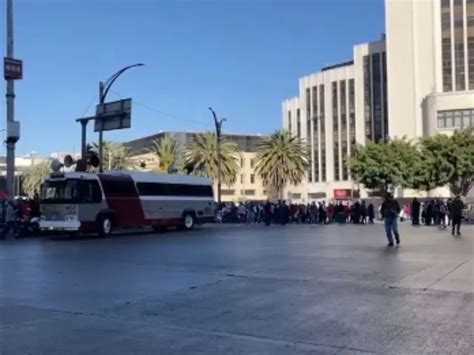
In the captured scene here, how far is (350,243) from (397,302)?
12556 millimetres

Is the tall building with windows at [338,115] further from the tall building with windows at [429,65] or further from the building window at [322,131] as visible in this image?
the tall building with windows at [429,65]

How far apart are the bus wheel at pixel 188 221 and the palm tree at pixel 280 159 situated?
3566cm

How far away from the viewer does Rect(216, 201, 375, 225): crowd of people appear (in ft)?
144

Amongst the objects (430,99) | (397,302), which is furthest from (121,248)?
(430,99)

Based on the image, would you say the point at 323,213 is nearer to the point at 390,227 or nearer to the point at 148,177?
the point at 148,177

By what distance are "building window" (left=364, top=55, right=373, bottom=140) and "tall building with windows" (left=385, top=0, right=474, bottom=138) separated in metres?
13.9

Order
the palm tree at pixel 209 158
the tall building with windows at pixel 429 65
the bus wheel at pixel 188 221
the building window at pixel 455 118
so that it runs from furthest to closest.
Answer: the tall building with windows at pixel 429 65 < the palm tree at pixel 209 158 < the building window at pixel 455 118 < the bus wheel at pixel 188 221

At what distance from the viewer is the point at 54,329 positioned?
7.94 m

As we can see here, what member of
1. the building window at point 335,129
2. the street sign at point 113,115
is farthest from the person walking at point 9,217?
the building window at point 335,129

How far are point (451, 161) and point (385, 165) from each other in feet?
25.8

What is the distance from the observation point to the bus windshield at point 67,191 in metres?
27.3

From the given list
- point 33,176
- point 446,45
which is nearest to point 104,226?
point 446,45

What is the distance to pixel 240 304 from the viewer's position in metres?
9.71

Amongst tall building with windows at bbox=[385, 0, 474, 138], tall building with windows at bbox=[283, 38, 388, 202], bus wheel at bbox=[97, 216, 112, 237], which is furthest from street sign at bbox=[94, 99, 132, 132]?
tall building with windows at bbox=[283, 38, 388, 202]
